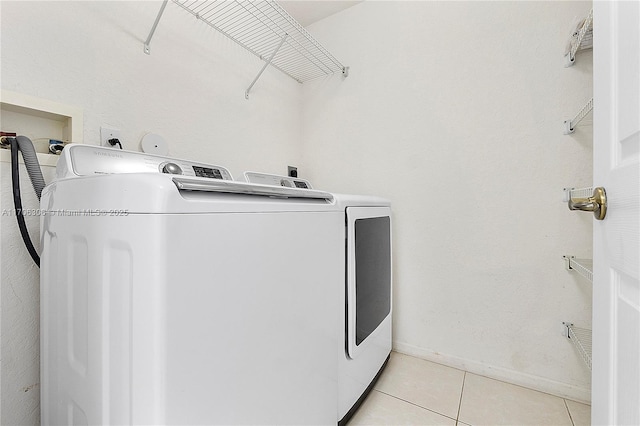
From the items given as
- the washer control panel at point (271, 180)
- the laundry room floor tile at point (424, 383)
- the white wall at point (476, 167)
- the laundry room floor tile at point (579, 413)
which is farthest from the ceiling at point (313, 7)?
the laundry room floor tile at point (579, 413)

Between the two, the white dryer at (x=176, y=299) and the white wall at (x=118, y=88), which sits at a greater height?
the white wall at (x=118, y=88)

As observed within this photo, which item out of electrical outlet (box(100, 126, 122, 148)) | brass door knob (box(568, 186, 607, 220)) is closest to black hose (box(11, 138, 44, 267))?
electrical outlet (box(100, 126, 122, 148))

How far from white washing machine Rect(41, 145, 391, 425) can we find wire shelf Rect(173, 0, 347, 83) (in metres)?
0.94

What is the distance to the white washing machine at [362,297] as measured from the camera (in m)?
1.11

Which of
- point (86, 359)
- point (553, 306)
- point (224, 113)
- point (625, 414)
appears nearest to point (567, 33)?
point (553, 306)

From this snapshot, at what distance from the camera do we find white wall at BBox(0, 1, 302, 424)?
2.85 feet

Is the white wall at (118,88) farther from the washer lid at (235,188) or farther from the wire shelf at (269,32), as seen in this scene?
the washer lid at (235,188)

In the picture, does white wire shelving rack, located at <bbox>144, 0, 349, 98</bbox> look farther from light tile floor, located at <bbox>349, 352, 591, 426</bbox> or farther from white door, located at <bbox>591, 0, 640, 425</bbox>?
light tile floor, located at <bbox>349, 352, 591, 426</bbox>

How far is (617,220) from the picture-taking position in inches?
19.6

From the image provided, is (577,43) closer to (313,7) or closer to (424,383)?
(313,7)

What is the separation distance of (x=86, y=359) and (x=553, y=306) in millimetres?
1810

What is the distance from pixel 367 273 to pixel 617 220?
2.92ft

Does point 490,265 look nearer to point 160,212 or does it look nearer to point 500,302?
point 500,302

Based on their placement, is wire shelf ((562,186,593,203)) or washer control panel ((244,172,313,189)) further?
washer control panel ((244,172,313,189))
